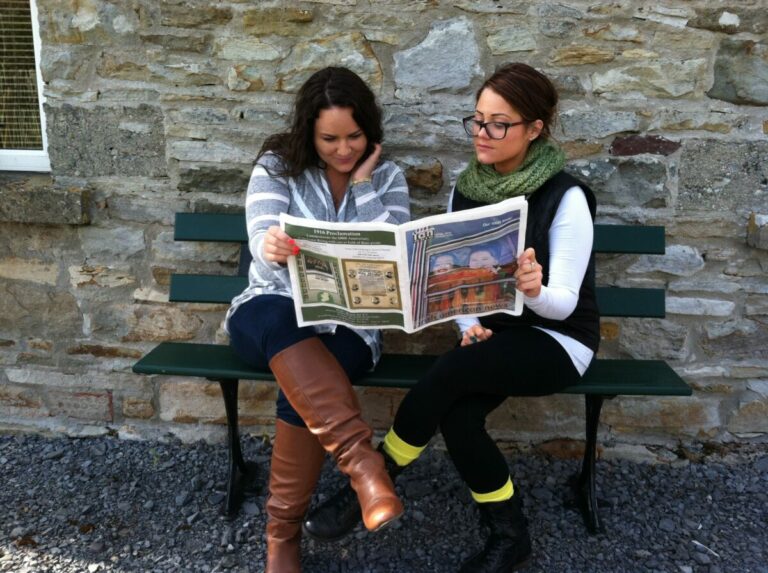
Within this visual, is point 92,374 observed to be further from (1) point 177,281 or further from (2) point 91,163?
(2) point 91,163

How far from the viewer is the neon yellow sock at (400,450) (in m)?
2.24

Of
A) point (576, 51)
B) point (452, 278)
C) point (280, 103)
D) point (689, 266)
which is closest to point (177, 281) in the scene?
point (280, 103)

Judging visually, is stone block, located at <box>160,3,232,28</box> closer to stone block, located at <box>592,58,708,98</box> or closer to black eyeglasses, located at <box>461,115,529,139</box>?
black eyeglasses, located at <box>461,115,529,139</box>

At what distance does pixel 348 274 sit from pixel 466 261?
346mm

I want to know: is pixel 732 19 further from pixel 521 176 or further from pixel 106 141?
pixel 106 141

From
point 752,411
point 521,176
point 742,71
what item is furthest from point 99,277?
point 752,411

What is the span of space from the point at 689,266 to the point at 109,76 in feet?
Answer: 7.95

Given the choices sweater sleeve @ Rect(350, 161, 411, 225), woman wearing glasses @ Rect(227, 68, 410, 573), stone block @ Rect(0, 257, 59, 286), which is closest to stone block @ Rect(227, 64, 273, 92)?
woman wearing glasses @ Rect(227, 68, 410, 573)

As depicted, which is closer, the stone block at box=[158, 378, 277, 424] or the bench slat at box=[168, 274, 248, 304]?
the bench slat at box=[168, 274, 248, 304]

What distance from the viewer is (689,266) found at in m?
2.81

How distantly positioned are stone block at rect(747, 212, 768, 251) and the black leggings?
104 centimetres

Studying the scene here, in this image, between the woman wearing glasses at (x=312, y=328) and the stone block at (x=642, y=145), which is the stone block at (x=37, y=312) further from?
the stone block at (x=642, y=145)

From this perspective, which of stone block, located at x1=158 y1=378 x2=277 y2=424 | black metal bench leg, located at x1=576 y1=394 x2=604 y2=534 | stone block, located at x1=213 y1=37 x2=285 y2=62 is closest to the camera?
black metal bench leg, located at x1=576 y1=394 x2=604 y2=534

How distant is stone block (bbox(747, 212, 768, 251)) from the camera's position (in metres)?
2.68
